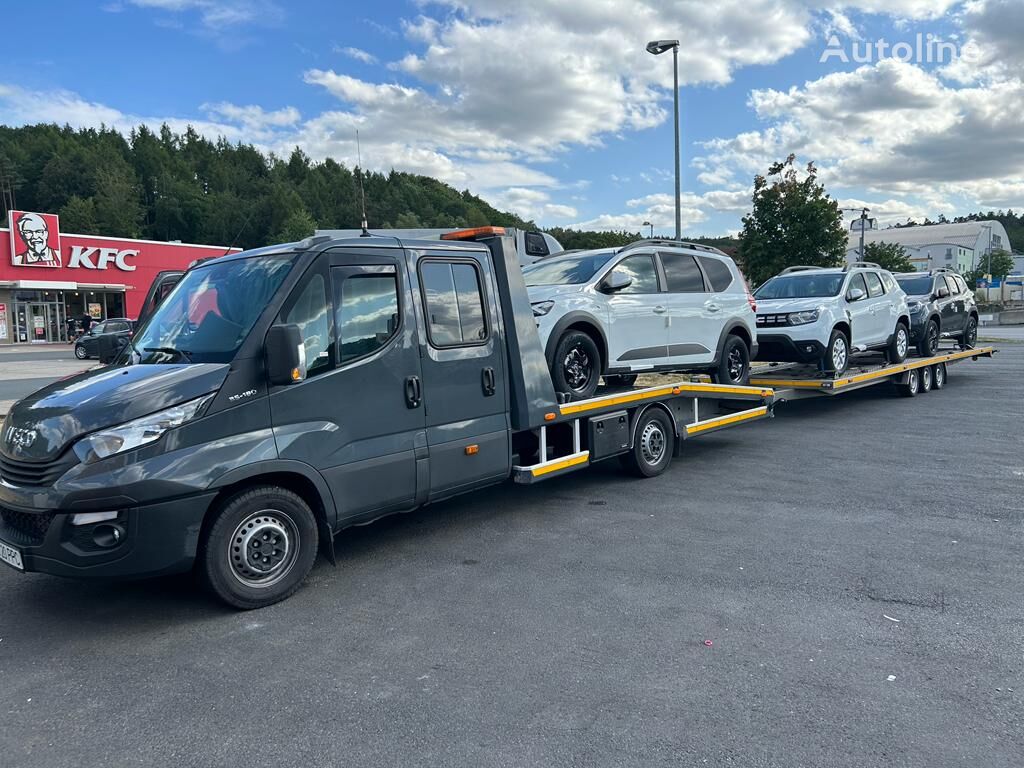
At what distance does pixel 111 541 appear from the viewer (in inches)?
154

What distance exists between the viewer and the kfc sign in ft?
127

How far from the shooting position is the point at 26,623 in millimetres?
4371

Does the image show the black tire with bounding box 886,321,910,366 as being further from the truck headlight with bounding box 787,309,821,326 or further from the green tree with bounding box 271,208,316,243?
the green tree with bounding box 271,208,316,243

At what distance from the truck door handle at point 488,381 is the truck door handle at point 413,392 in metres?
0.68

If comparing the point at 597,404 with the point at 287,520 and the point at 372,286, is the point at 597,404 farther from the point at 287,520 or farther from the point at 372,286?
the point at 287,520

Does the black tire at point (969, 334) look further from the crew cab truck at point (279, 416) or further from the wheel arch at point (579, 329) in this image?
the crew cab truck at point (279, 416)

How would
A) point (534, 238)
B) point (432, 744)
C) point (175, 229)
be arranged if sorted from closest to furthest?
point (432, 744) → point (534, 238) → point (175, 229)

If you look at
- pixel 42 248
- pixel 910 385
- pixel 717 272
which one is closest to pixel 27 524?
pixel 717 272

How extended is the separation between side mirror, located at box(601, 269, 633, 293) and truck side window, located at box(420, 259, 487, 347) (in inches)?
77.0

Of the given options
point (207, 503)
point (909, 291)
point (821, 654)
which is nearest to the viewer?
point (821, 654)

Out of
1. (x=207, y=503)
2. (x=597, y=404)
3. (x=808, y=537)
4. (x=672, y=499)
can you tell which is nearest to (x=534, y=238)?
(x=597, y=404)

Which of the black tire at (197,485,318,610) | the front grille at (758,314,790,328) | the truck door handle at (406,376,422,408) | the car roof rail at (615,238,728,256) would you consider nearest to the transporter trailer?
the front grille at (758,314,790,328)

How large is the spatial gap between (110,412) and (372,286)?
180cm

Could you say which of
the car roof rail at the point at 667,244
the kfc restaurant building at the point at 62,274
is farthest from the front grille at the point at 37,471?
the kfc restaurant building at the point at 62,274
